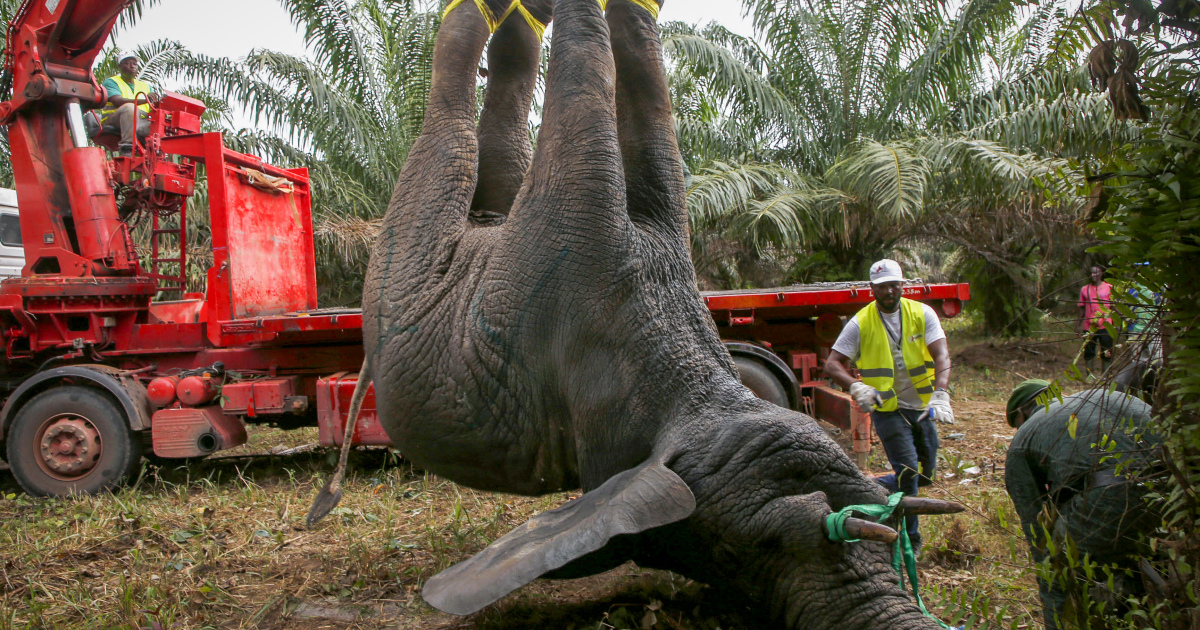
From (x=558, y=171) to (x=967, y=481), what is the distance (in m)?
4.32

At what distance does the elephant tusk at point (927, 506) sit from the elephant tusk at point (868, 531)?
17 centimetres

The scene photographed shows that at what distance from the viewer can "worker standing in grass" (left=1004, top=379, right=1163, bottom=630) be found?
1937mm

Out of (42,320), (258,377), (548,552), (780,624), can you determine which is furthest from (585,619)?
(42,320)

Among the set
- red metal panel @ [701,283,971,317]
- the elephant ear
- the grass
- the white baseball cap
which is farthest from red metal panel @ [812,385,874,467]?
the elephant ear

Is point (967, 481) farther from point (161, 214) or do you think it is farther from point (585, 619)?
point (161, 214)

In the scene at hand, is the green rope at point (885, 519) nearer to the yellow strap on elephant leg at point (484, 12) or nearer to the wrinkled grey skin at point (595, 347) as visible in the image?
the wrinkled grey skin at point (595, 347)

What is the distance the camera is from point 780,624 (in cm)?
240

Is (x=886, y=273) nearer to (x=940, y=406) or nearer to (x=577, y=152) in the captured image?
(x=940, y=406)

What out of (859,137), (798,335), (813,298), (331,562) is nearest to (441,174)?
(331,562)

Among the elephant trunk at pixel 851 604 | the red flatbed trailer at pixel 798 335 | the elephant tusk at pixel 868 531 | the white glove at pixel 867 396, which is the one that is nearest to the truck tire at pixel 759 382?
the red flatbed trailer at pixel 798 335

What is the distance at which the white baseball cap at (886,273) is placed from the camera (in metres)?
4.94

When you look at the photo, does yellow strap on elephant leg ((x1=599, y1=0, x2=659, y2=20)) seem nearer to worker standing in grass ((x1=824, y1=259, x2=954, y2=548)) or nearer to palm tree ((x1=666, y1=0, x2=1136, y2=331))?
worker standing in grass ((x1=824, y1=259, x2=954, y2=548))

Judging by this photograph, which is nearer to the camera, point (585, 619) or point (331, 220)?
point (585, 619)

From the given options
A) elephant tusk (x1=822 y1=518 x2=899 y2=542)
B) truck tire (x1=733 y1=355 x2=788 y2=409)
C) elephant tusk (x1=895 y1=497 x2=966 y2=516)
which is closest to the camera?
elephant tusk (x1=822 y1=518 x2=899 y2=542)
